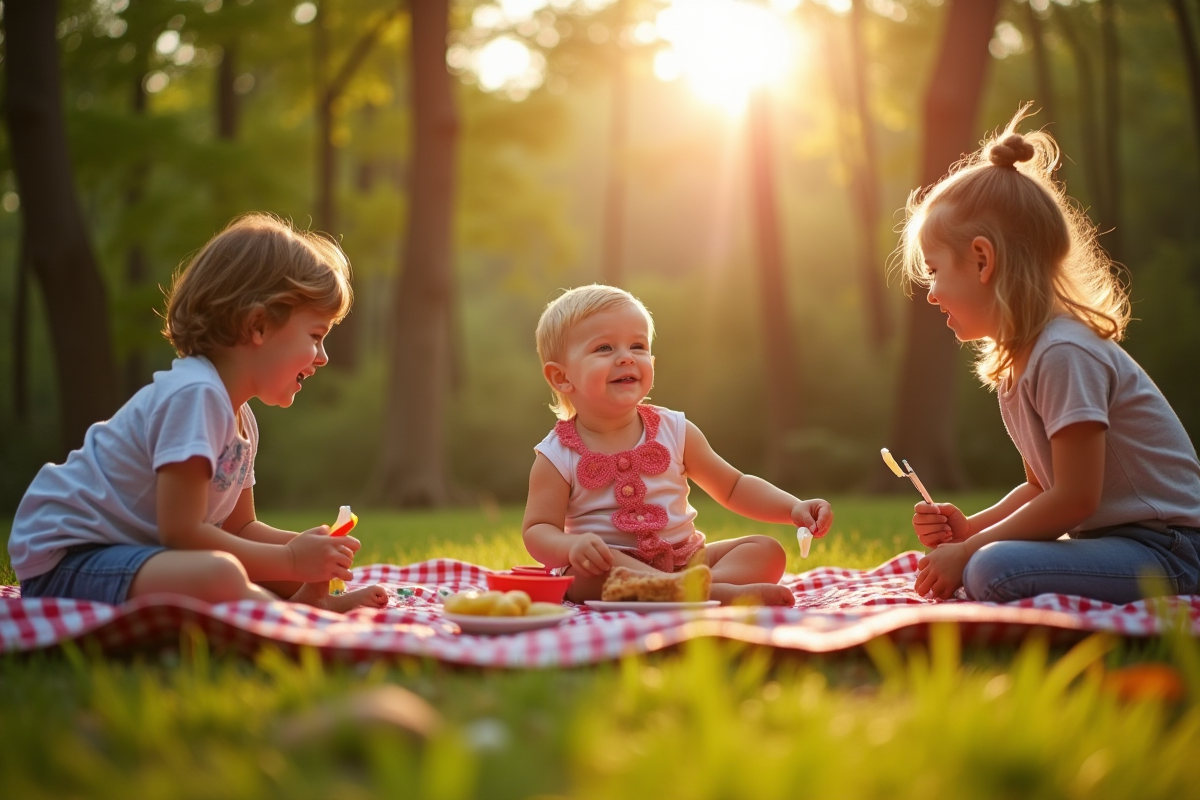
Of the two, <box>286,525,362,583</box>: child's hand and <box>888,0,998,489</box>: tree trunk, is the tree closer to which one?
<box>888,0,998,489</box>: tree trunk

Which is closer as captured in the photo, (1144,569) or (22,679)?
(22,679)

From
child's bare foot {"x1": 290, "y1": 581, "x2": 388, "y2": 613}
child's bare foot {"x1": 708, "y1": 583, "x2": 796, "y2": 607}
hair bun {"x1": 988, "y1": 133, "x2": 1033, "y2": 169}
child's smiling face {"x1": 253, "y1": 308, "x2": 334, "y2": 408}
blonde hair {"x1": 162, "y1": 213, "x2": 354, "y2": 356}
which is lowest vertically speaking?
child's bare foot {"x1": 708, "y1": 583, "x2": 796, "y2": 607}

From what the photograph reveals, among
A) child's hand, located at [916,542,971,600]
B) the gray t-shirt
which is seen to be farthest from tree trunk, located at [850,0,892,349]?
child's hand, located at [916,542,971,600]

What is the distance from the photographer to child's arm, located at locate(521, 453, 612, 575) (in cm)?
281

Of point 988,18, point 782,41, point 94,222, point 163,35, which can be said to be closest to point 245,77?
point 94,222

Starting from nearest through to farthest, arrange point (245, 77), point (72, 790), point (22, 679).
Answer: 1. point (72, 790)
2. point (22, 679)
3. point (245, 77)

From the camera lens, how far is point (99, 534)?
2502 millimetres

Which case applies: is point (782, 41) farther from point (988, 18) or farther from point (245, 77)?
point (245, 77)

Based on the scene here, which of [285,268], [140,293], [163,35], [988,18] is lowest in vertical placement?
[285,268]

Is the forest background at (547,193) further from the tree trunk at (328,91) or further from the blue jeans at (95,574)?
the blue jeans at (95,574)

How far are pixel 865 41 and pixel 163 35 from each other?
919 cm

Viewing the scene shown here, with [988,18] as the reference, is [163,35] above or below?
above

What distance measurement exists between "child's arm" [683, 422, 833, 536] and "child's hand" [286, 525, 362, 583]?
1080 millimetres

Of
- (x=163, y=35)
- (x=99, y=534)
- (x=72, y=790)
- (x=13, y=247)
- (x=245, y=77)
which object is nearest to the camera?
(x=72, y=790)
